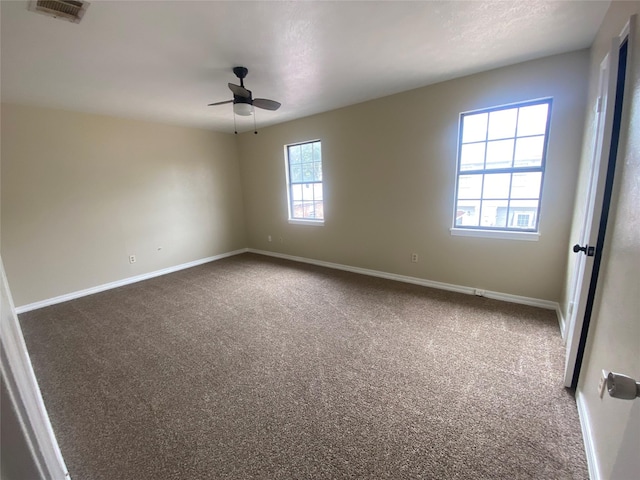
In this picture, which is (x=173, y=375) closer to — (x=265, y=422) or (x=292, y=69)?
(x=265, y=422)

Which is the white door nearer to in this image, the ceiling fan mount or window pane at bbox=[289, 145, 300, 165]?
the ceiling fan mount

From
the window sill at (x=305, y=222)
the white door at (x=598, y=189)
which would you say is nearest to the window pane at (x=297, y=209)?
the window sill at (x=305, y=222)

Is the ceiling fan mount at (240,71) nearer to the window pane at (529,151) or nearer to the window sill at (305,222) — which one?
the window sill at (305,222)

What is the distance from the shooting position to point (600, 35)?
206 centimetres

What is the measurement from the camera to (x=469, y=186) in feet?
10.6

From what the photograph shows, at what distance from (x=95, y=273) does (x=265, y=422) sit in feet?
12.5

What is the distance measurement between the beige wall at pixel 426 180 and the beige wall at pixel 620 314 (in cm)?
113

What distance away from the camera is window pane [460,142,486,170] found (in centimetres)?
312

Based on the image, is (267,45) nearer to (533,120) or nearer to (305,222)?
(533,120)

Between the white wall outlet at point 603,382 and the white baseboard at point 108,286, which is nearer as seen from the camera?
the white wall outlet at point 603,382

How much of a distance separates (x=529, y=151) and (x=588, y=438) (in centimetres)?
254

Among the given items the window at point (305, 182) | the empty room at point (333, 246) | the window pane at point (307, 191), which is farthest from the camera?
the window pane at point (307, 191)

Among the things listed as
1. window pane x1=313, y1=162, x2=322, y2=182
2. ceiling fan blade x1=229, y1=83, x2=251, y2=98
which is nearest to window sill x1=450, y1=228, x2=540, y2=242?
window pane x1=313, y1=162, x2=322, y2=182

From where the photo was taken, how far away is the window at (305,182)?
4707 mm
